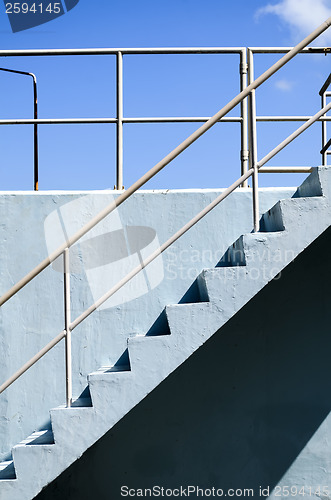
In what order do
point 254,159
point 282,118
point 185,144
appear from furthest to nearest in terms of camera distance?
1. point 282,118
2. point 254,159
3. point 185,144

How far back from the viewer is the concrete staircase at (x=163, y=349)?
3.99 meters

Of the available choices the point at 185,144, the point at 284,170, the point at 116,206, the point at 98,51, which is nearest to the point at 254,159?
the point at 185,144

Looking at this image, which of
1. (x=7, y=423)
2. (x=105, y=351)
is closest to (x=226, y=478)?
(x=105, y=351)

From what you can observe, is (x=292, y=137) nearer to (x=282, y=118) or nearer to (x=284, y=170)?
(x=284, y=170)

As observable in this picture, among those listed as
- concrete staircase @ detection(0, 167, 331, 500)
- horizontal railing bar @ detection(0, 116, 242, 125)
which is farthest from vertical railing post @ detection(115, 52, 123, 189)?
concrete staircase @ detection(0, 167, 331, 500)

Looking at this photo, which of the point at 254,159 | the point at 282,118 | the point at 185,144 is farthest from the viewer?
the point at 282,118

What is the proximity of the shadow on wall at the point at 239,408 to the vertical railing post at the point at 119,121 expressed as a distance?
1712mm

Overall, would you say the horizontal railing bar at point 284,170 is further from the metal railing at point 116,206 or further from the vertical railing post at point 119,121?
the vertical railing post at point 119,121

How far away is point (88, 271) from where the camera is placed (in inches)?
212

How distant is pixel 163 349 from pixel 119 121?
248cm

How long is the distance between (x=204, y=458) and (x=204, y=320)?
73.3 inches

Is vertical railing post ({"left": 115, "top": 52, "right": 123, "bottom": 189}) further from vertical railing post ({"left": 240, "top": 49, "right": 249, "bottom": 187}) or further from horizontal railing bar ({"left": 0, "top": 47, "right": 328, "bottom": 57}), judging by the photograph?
vertical railing post ({"left": 240, "top": 49, "right": 249, "bottom": 187})

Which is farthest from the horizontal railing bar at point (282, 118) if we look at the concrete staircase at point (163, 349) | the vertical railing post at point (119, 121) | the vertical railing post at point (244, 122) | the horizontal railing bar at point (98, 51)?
the concrete staircase at point (163, 349)

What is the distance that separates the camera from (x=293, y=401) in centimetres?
541
